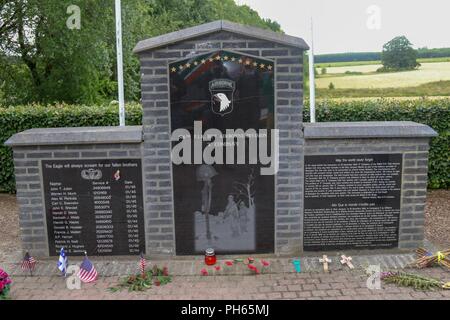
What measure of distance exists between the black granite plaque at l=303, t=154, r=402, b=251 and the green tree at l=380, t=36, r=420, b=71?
662 centimetres

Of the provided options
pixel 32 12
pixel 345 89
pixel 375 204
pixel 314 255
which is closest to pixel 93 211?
pixel 314 255

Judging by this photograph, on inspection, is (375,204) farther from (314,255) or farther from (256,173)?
(256,173)

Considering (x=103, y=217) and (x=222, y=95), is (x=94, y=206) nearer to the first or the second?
(x=103, y=217)

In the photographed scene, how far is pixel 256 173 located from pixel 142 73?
178cm

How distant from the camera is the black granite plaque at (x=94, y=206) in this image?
555 centimetres

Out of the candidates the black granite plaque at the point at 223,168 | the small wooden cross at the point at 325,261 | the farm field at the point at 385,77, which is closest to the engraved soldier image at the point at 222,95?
the black granite plaque at the point at 223,168

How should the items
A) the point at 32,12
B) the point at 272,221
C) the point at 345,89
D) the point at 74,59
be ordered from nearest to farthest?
the point at 272,221
the point at 345,89
the point at 32,12
the point at 74,59

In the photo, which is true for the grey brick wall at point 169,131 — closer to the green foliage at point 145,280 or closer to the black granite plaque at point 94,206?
the black granite plaque at point 94,206

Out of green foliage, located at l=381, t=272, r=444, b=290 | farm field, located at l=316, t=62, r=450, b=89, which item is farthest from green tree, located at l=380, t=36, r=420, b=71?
green foliage, located at l=381, t=272, r=444, b=290

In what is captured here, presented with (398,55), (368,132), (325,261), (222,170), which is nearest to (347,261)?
(325,261)

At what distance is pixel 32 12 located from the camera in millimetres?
12469

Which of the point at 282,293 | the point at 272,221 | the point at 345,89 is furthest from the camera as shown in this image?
the point at 345,89

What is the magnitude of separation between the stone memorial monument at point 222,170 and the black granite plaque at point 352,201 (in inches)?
0.5

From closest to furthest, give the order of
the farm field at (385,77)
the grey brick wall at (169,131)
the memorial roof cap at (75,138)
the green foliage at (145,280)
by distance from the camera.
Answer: the green foliage at (145,280)
the grey brick wall at (169,131)
the memorial roof cap at (75,138)
the farm field at (385,77)
